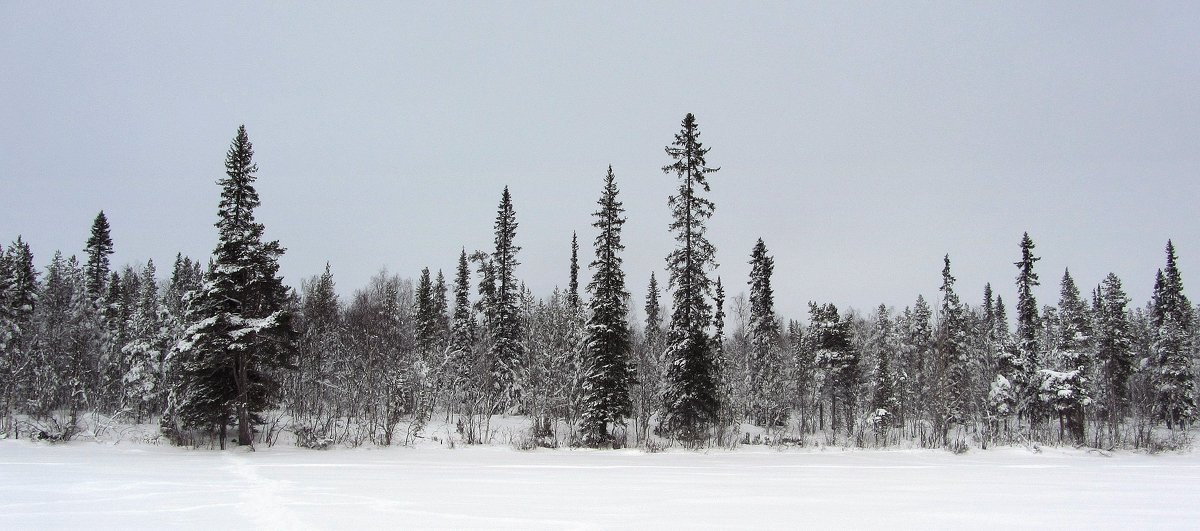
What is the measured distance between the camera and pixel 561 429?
125ft

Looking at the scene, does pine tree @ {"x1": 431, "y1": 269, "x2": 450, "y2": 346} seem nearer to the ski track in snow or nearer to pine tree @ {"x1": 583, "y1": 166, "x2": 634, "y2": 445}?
pine tree @ {"x1": 583, "y1": 166, "x2": 634, "y2": 445}

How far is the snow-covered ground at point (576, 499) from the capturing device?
6551 millimetres

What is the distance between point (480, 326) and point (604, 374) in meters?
17.1

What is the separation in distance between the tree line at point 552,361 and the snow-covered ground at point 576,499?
13756 mm

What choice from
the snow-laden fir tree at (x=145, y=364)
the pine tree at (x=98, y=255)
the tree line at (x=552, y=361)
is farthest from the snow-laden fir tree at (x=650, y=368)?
the pine tree at (x=98, y=255)

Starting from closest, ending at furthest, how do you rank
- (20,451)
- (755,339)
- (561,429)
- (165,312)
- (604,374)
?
(20,451) → (604,374) → (561,429) → (165,312) → (755,339)

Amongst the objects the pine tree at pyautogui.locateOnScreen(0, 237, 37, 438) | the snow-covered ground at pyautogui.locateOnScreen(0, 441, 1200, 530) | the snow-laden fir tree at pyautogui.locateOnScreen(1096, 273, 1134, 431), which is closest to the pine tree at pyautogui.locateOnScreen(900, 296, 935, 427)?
the snow-laden fir tree at pyautogui.locateOnScreen(1096, 273, 1134, 431)

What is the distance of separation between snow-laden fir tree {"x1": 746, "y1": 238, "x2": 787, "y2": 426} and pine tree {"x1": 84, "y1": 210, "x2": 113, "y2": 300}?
203 ft

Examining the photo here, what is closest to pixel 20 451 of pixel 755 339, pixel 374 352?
pixel 374 352

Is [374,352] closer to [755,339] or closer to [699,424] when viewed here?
[699,424]

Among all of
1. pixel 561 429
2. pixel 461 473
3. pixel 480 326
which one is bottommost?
pixel 561 429

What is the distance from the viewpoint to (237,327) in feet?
84.3

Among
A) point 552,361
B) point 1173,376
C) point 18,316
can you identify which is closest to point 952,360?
point 1173,376

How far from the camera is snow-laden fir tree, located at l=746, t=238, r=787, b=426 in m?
52.8
